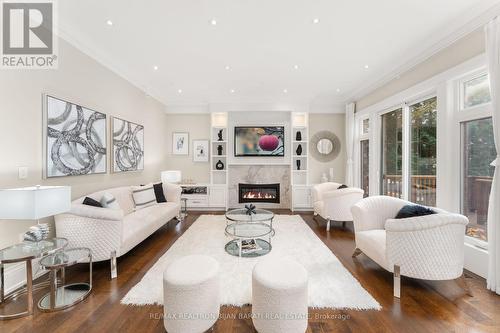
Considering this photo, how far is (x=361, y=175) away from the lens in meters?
5.68

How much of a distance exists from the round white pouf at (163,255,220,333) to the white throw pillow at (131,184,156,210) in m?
2.67

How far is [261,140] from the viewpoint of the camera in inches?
243

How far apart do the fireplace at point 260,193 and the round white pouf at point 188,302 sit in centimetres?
450

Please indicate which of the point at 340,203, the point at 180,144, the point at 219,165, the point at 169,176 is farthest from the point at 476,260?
the point at 180,144

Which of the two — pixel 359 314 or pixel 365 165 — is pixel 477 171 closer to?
pixel 359 314

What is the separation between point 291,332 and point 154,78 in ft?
15.7

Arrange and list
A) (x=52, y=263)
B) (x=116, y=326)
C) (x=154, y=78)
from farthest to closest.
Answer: (x=154, y=78) < (x=52, y=263) < (x=116, y=326)

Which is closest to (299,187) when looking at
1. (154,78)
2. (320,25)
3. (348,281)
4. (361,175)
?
(361,175)

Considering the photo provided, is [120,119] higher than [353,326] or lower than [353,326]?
higher

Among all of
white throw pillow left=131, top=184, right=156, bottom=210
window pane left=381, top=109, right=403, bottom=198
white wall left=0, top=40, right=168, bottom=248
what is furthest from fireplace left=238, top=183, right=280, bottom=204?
white wall left=0, top=40, right=168, bottom=248

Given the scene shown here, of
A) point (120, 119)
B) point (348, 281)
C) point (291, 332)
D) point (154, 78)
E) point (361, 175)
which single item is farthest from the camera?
point (361, 175)

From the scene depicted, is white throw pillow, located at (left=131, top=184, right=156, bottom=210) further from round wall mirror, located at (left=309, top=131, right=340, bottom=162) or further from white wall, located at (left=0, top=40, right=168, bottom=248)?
round wall mirror, located at (left=309, top=131, right=340, bottom=162)

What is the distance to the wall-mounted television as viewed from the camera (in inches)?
243

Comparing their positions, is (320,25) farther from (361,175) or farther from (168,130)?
(168,130)
